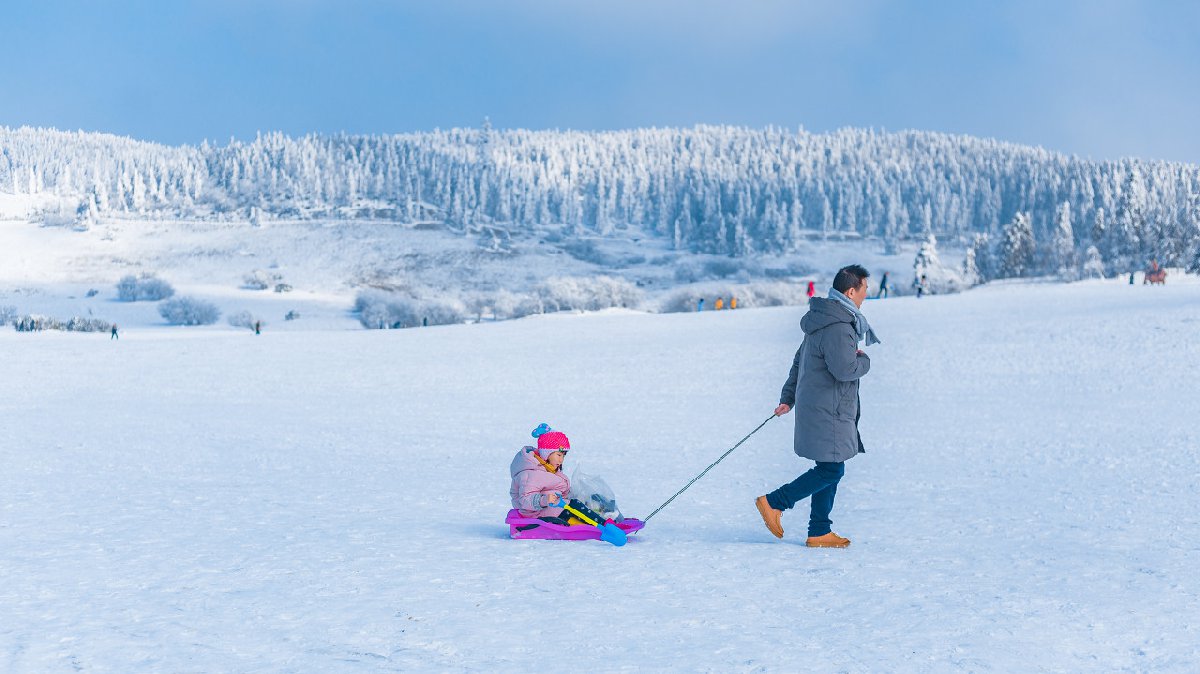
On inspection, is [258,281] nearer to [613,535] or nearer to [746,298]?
[746,298]

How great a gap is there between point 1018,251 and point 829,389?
9387 cm

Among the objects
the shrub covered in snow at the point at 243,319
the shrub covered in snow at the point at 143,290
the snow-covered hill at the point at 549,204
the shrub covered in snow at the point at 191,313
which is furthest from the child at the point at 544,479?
the snow-covered hill at the point at 549,204

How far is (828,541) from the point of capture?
645 centimetres

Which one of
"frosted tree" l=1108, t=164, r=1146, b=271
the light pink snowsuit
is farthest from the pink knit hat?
"frosted tree" l=1108, t=164, r=1146, b=271

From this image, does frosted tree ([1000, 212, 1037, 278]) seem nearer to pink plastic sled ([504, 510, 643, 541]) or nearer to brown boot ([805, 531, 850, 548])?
brown boot ([805, 531, 850, 548])

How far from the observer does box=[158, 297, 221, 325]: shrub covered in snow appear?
2699 inches

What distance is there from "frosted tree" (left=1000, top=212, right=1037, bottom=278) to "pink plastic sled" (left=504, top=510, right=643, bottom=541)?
92.6 meters

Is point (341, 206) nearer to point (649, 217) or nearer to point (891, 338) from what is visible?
point (649, 217)

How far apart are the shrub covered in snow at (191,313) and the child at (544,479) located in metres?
66.7

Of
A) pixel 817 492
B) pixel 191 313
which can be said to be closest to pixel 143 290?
pixel 191 313

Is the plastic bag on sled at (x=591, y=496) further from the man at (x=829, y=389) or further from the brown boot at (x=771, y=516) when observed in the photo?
the man at (x=829, y=389)

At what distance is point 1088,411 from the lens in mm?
15148

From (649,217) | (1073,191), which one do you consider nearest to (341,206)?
(649,217)

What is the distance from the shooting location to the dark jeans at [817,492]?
6.30 meters
